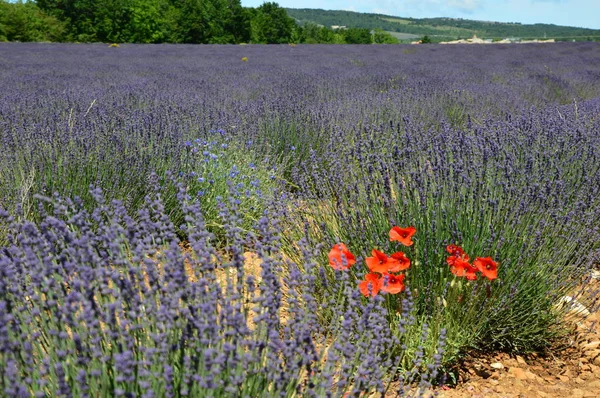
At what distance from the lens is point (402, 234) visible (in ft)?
7.11

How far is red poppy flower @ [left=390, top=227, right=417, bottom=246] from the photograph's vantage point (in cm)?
210

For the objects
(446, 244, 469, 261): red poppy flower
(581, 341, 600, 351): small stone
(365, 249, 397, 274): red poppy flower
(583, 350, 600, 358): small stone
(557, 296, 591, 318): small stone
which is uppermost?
(446, 244, 469, 261): red poppy flower

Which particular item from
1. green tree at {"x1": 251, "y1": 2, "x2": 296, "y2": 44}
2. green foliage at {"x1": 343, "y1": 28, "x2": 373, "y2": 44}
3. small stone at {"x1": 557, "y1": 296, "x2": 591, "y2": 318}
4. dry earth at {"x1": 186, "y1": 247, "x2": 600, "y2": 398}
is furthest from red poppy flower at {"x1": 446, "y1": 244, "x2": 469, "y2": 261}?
green foliage at {"x1": 343, "y1": 28, "x2": 373, "y2": 44}

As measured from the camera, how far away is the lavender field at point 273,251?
1234 mm

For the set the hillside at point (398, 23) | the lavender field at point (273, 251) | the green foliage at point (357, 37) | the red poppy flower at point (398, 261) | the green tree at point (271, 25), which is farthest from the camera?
the hillside at point (398, 23)

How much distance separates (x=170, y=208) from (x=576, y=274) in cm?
241

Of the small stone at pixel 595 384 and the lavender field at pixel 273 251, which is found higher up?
the lavender field at pixel 273 251

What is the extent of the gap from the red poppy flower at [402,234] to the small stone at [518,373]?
28.2 inches

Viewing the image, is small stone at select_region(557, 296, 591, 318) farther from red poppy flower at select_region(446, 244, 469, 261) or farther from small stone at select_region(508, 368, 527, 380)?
red poppy flower at select_region(446, 244, 469, 261)

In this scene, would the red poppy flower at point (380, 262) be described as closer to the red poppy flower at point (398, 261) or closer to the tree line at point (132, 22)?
the red poppy flower at point (398, 261)

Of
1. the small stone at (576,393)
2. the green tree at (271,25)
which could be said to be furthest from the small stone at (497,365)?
the green tree at (271,25)

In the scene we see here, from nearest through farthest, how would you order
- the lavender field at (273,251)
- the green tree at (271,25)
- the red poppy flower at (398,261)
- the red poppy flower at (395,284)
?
the lavender field at (273,251), the red poppy flower at (395,284), the red poppy flower at (398,261), the green tree at (271,25)

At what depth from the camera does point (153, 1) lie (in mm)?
34125

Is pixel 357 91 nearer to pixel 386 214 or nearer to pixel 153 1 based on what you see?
pixel 386 214
